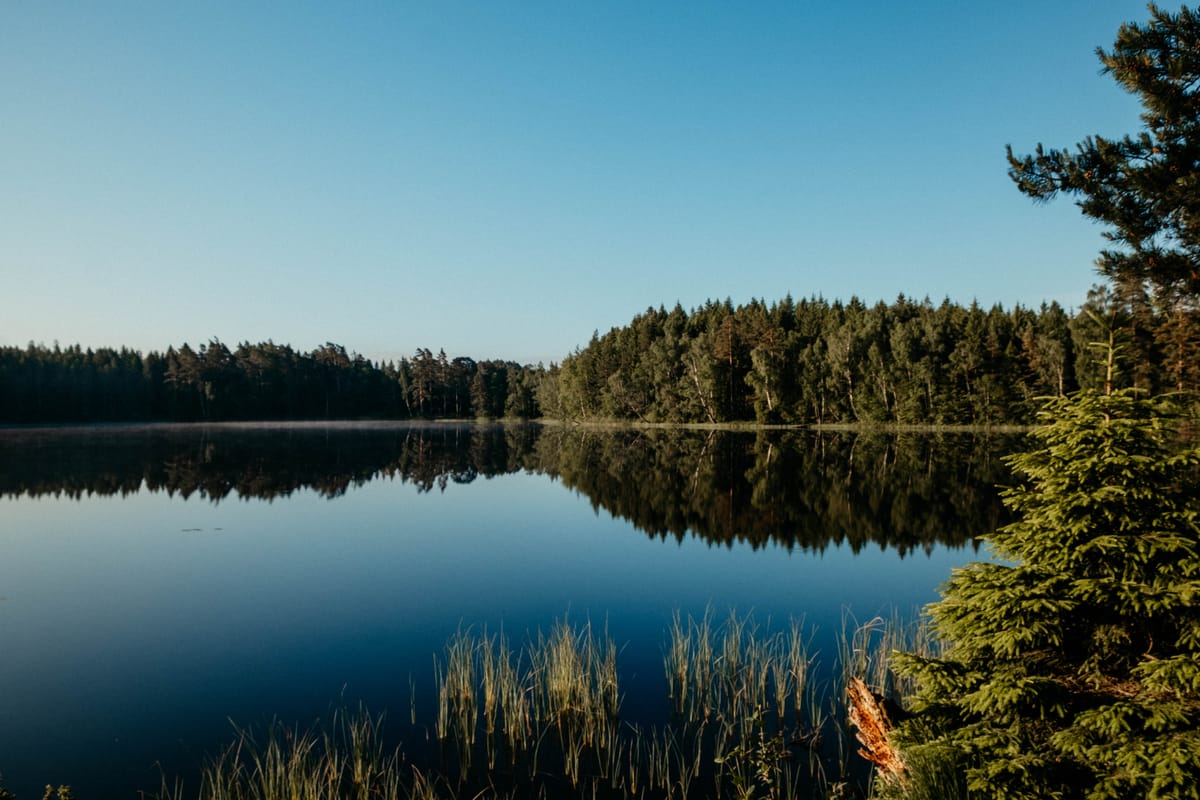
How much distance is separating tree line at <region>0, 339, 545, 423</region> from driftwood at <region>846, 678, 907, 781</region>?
161 metres

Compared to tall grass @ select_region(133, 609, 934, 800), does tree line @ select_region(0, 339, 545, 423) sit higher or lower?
higher

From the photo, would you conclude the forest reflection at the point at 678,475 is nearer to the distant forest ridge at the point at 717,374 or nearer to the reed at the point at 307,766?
the distant forest ridge at the point at 717,374

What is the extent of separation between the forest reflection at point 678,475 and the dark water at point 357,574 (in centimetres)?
33

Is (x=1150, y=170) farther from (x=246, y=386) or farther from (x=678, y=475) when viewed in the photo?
(x=246, y=386)

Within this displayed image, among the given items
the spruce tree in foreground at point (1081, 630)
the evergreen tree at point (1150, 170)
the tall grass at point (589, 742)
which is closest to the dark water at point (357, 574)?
the tall grass at point (589, 742)

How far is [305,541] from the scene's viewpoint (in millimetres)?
27422

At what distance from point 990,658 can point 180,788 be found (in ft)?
34.5

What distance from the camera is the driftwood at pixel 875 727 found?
23.7ft

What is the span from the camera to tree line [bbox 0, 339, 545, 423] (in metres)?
140

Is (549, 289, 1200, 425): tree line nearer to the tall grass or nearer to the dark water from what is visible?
the dark water

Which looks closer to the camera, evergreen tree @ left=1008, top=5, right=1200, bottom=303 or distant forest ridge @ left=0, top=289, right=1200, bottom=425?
evergreen tree @ left=1008, top=5, right=1200, bottom=303

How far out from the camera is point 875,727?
24.6 ft

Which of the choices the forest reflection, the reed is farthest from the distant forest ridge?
the reed

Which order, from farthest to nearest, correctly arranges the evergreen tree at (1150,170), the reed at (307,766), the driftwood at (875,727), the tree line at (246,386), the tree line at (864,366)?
the tree line at (246,386) < the tree line at (864,366) < the evergreen tree at (1150,170) < the reed at (307,766) < the driftwood at (875,727)
